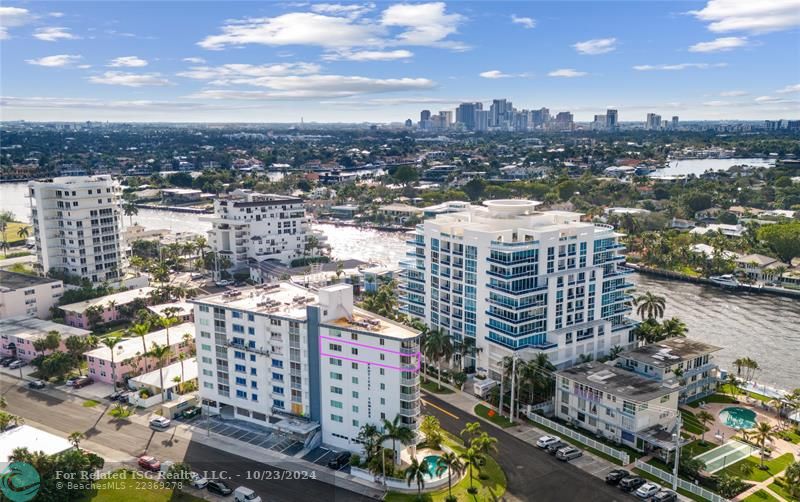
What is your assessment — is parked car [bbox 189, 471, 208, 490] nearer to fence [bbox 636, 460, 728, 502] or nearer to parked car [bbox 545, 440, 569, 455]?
parked car [bbox 545, 440, 569, 455]

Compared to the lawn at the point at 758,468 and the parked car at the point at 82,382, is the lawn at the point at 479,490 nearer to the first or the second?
the lawn at the point at 758,468

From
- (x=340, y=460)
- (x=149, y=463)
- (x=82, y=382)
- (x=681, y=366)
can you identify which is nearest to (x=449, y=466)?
(x=340, y=460)

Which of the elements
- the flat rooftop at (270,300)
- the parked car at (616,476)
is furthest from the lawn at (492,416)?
the flat rooftop at (270,300)

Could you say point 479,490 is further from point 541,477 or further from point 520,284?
point 520,284

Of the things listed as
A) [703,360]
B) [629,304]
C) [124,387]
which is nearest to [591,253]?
[629,304]

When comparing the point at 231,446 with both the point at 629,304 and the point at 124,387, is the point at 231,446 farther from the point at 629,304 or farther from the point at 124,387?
the point at 629,304

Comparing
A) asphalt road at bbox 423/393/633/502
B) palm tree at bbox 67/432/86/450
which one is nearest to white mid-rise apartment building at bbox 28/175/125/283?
palm tree at bbox 67/432/86/450
